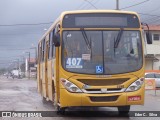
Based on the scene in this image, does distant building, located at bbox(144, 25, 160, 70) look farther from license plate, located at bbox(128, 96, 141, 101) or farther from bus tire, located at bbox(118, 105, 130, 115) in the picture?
license plate, located at bbox(128, 96, 141, 101)

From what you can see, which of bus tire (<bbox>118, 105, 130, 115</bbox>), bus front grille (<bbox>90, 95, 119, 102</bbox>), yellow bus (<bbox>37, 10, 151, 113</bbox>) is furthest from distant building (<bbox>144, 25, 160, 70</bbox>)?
bus front grille (<bbox>90, 95, 119, 102</bbox>)

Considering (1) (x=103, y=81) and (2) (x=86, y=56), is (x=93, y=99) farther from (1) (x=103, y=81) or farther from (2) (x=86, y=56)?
(2) (x=86, y=56)

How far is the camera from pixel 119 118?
14531mm

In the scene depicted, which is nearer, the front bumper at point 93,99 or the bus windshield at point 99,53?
the front bumper at point 93,99

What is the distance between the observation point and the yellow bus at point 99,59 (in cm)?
1388

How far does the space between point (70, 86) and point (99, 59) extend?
1.23 m

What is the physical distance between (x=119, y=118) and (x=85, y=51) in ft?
7.76

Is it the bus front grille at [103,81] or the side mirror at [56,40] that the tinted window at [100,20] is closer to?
the side mirror at [56,40]

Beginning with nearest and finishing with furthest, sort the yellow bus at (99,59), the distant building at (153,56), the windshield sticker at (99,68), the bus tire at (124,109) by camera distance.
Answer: the yellow bus at (99,59) → the windshield sticker at (99,68) → the bus tire at (124,109) → the distant building at (153,56)

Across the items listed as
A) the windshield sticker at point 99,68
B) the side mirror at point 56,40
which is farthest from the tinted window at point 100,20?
the windshield sticker at point 99,68

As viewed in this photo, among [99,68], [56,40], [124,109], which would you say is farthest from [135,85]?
[56,40]

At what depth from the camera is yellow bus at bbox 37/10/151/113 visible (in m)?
13.9

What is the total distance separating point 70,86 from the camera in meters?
13.9

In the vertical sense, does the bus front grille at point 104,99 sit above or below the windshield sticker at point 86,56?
below
